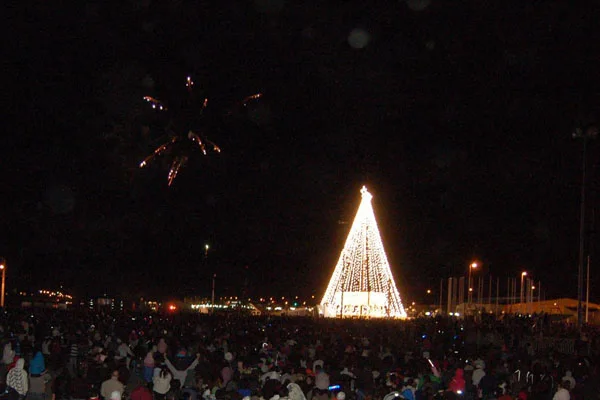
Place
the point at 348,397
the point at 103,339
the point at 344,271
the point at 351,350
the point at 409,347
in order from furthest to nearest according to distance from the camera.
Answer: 1. the point at 344,271
2. the point at 409,347
3. the point at 103,339
4. the point at 351,350
5. the point at 348,397

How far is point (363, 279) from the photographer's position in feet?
147

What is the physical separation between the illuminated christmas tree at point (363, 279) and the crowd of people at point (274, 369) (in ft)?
61.8

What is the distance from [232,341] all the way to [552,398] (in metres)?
10.6

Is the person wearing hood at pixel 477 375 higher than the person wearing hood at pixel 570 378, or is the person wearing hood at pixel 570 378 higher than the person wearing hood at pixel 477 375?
the person wearing hood at pixel 570 378

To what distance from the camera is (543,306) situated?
45.2 metres

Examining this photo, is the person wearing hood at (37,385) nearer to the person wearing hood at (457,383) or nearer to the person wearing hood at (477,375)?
the person wearing hood at (457,383)

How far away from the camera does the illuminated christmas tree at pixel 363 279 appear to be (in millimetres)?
42406

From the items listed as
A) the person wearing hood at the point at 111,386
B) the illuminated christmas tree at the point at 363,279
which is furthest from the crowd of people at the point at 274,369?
the illuminated christmas tree at the point at 363,279

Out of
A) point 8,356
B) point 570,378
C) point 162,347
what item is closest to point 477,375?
point 570,378

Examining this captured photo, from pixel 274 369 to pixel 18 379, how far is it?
4.32 m

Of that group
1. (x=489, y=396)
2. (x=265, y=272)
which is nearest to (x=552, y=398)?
(x=489, y=396)

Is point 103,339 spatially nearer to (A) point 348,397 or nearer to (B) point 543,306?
(A) point 348,397

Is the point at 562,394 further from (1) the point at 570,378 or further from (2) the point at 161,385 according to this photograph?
(2) the point at 161,385

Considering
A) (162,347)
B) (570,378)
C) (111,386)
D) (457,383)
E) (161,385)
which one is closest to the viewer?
(111,386)
